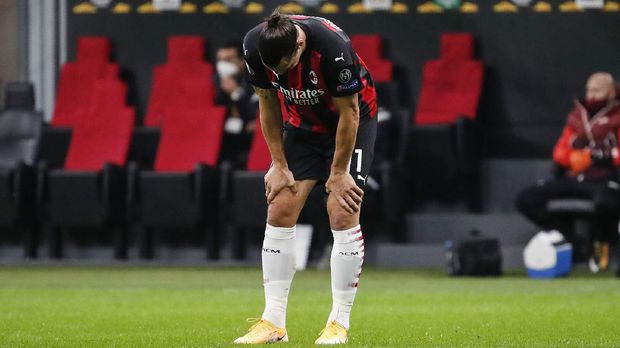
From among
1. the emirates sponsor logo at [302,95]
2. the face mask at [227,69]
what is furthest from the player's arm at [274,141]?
the face mask at [227,69]

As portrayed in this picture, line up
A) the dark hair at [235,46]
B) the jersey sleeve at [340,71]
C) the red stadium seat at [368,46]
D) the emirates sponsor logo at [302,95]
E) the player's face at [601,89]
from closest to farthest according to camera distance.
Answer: the jersey sleeve at [340,71]
the emirates sponsor logo at [302,95]
the player's face at [601,89]
the dark hair at [235,46]
the red stadium seat at [368,46]

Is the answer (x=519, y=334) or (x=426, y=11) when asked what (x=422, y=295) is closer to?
(x=519, y=334)

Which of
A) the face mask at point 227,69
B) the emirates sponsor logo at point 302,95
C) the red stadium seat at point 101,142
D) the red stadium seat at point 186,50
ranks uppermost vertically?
the emirates sponsor logo at point 302,95

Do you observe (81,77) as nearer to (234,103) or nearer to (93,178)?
(93,178)

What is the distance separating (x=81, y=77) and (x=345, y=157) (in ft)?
31.4

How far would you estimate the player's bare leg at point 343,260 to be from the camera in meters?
5.77

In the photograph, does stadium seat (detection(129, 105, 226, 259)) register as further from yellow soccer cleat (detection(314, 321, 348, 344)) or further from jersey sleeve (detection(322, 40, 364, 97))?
jersey sleeve (detection(322, 40, 364, 97))

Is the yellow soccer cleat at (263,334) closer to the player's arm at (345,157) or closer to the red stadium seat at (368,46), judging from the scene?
the player's arm at (345,157)

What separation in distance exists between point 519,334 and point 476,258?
4.89 meters

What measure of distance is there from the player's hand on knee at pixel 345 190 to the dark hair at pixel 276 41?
2.00 ft

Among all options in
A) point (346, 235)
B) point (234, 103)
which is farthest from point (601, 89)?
point (346, 235)

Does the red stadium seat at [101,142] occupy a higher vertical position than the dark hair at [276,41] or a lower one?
lower

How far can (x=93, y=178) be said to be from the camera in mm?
13375

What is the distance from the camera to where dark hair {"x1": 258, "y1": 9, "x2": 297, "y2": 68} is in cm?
527
